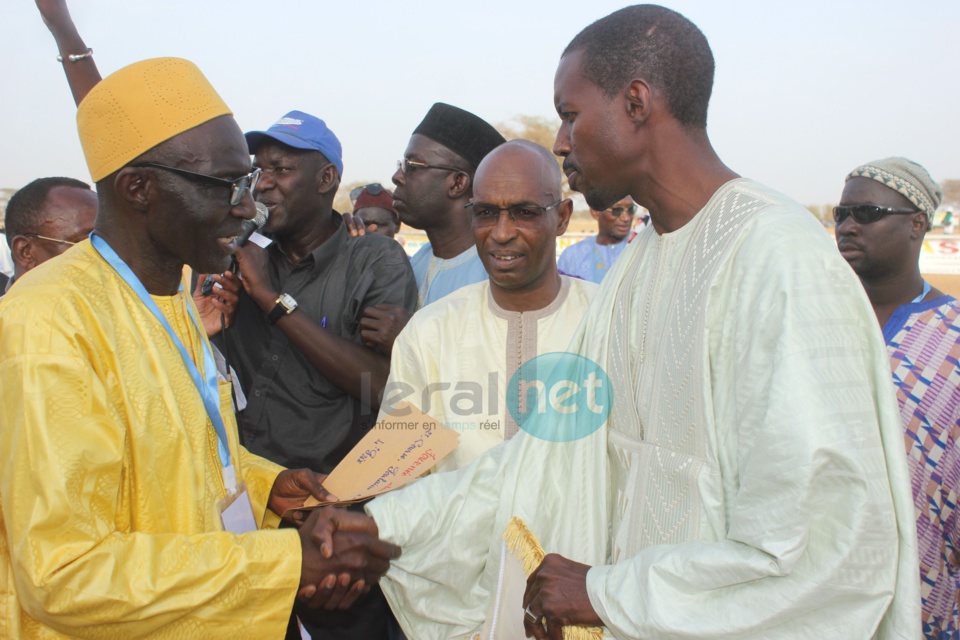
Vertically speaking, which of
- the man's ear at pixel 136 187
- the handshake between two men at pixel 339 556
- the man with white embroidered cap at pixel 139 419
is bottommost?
the handshake between two men at pixel 339 556

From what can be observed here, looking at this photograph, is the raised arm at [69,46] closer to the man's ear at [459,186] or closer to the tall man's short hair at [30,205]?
the tall man's short hair at [30,205]

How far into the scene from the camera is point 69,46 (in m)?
4.00

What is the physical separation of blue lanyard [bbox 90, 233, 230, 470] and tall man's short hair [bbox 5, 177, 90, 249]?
1.78 metres

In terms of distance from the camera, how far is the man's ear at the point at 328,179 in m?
3.85

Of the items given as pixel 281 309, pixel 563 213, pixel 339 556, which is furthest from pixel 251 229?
pixel 339 556

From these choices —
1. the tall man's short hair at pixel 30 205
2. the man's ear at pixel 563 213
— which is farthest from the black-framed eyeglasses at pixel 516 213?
the tall man's short hair at pixel 30 205

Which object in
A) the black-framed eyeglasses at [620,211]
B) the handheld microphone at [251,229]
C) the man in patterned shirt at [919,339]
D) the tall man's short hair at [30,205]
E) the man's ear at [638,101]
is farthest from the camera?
the black-framed eyeglasses at [620,211]

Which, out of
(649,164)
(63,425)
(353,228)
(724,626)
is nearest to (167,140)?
(63,425)

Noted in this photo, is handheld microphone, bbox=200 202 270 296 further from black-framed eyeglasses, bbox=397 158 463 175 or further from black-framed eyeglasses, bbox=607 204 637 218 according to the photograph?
black-framed eyeglasses, bbox=607 204 637 218

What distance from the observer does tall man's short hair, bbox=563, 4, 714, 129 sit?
198 cm

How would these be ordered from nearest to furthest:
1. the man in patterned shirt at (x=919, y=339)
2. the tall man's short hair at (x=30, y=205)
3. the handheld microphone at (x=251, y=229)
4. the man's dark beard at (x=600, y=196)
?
the man's dark beard at (x=600, y=196) < the man in patterned shirt at (x=919, y=339) < the handheld microphone at (x=251, y=229) < the tall man's short hair at (x=30, y=205)

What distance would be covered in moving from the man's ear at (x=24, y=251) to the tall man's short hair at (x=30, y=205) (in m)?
0.04

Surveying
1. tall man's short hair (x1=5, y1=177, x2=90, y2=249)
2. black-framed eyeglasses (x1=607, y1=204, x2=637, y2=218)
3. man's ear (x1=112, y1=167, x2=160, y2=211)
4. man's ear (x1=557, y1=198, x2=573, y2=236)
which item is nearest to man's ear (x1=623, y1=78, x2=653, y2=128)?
man's ear (x1=112, y1=167, x2=160, y2=211)

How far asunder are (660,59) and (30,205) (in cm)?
330
